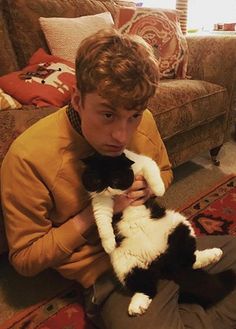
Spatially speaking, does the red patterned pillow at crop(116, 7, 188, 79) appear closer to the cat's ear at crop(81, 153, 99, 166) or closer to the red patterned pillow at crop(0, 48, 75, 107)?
the red patterned pillow at crop(0, 48, 75, 107)

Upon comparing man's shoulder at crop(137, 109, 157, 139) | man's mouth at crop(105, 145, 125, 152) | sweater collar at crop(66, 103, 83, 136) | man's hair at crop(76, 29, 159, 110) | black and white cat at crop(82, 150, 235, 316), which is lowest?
black and white cat at crop(82, 150, 235, 316)

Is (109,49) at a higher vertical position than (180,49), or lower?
higher

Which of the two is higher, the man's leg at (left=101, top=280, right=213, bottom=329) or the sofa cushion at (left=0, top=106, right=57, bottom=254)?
the sofa cushion at (left=0, top=106, right=57, bottom=254)

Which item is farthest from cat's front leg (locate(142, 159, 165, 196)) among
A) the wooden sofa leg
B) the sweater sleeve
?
the wooden sofa leg

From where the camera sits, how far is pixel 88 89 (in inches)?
30.0

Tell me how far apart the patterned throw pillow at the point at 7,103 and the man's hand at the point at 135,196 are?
26.7 inches

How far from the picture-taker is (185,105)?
1.81 meters

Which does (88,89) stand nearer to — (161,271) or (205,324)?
(161,271)

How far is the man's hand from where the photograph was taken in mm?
904

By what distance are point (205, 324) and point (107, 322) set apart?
270mm

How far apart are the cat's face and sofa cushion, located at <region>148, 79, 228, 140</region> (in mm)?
818

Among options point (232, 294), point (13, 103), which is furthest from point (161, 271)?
point (13, 103)

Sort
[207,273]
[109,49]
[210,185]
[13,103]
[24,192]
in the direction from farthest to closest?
[210,185], [13,103], [207,273], [24,192], [109,49]

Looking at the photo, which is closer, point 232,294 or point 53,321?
point 232,294
